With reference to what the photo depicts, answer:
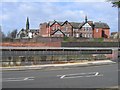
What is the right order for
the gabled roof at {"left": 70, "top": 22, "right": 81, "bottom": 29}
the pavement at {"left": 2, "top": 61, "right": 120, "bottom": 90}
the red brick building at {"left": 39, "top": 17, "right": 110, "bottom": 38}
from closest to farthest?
the pavement at {"left": 2, "top": 61, "right": 120, "bottom": 90} < the red brick building at {"left": 39, "top": 17, "right": 110, "bottom": 38} < the gabled roof at {"left": 70, "top": 22, "right": 81, "bottom": 29}

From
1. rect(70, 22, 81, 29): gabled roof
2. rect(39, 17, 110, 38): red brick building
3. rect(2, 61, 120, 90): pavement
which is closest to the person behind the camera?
rect(2, 61, 120, 90): pavement

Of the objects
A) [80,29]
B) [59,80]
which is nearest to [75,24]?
[80,29]

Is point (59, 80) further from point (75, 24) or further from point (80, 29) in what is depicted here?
point (75, 24)

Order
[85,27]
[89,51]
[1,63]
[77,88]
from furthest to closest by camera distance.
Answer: [85,27]
[89,51]
[1,63]
[77,88]

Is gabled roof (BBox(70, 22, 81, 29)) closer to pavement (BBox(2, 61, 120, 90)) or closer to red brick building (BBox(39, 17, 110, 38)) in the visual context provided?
red brick building (BBox(39, 17, 110, 38))

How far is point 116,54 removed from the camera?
34.1 metres

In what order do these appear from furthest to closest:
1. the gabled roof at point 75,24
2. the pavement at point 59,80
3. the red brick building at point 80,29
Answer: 1. the gabled roof at point 75,24
2. the red brick building at point 80,29
3. the pavement at point 59,80

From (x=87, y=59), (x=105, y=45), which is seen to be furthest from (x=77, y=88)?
(x=105, y=45)

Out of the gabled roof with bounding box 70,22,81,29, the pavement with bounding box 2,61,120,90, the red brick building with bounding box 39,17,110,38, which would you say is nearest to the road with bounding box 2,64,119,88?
the pavement with bounding box 2,61,120,90

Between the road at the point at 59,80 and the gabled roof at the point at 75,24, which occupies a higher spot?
the gabled roof at the point at 75,24

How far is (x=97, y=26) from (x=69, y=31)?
11.2 m

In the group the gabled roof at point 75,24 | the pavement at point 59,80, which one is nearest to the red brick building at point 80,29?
the gabled roof at point 75,24

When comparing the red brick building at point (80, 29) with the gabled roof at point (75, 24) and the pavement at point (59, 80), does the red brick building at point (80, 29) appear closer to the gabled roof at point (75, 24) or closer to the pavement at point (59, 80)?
the gabled roof at point (75, 24)

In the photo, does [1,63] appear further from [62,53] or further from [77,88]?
[77,88]
